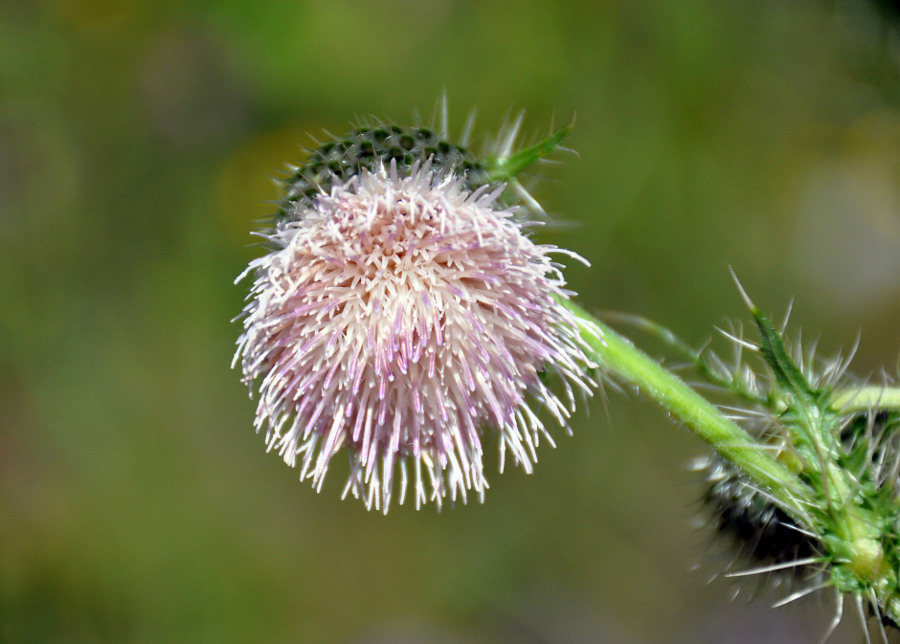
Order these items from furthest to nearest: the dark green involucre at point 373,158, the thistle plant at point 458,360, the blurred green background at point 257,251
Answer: the blurred green background at point 257,251 → the dark green involucre at point 373,158 → the thistle plant at point 458,360

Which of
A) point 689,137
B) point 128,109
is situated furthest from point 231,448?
point 689,137

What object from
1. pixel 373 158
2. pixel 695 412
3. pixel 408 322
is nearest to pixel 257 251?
pixel 373 158

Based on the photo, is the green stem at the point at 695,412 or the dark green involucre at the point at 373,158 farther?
the dark green involucre at the point at 373,158

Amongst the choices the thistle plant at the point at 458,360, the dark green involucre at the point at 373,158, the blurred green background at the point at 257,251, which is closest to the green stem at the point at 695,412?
the thistle plant at the point at 458,360

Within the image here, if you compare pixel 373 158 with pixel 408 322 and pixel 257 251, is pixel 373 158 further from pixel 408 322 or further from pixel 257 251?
pixel 257 251

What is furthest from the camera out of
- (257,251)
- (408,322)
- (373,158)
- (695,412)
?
(257,251)

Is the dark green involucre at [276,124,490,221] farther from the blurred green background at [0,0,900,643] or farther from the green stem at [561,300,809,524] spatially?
the blurred green background at [0,0,900,643]

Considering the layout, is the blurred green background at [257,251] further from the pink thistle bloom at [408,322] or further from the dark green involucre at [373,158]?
the pink thistle bloom at [408,322]
